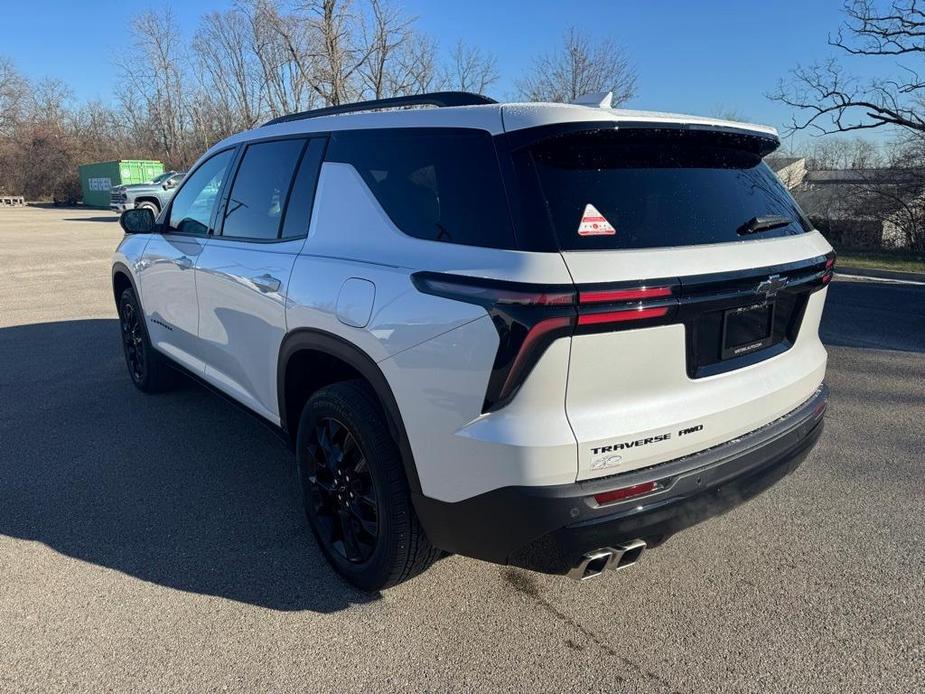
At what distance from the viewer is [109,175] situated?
124 feet

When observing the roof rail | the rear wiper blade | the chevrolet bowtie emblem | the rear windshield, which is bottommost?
the chevrolet bowtie emblem

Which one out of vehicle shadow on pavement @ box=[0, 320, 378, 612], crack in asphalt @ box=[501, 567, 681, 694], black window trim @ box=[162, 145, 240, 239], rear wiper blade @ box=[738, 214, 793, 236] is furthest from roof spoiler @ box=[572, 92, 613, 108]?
black window trim @ box=[162, 145, 240, 239]

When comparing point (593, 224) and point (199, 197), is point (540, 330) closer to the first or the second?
point (593, 224)

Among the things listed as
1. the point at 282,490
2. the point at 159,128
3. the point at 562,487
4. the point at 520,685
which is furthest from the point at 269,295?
the point at 159,128

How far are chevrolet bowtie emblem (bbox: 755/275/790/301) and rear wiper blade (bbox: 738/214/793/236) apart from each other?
196mm

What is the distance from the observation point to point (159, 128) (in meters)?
54.2

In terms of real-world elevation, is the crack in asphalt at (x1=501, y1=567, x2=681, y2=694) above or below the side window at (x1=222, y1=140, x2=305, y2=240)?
below

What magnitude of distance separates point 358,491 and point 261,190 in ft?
5.54

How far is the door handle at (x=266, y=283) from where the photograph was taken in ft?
9.76

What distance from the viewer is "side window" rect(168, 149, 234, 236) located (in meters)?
3.89

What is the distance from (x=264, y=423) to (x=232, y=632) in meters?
1.15

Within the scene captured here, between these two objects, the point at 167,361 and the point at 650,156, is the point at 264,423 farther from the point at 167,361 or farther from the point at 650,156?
the point at 650,156

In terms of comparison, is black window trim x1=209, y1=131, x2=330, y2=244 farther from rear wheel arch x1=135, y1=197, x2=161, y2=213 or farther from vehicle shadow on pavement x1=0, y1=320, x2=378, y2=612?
rear wheel arch x1=135, y1=197, x2=161, y2=213

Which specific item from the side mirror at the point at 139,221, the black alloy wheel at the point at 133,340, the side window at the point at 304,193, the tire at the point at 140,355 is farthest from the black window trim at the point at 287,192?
the black alloy wheel at the point at 133,340
